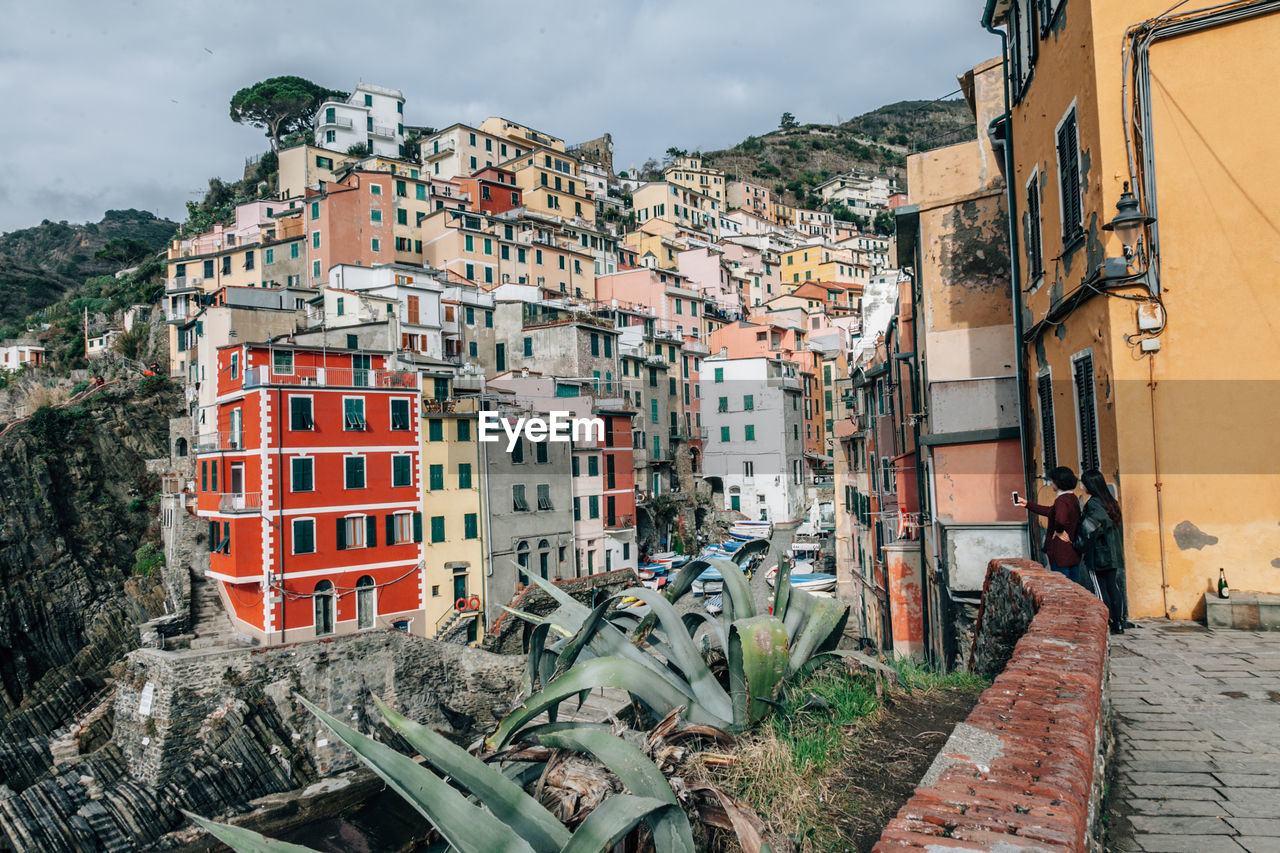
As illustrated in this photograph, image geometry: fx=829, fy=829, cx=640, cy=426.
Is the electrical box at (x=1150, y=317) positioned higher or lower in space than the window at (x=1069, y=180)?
lower

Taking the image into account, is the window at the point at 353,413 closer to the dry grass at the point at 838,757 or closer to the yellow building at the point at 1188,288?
the yellow building at the point at 1188,288

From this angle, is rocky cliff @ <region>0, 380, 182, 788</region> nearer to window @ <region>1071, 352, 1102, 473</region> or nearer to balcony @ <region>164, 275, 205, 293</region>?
balcony @ <region>164, 275, 205, 293</region>

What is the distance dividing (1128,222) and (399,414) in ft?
88.9

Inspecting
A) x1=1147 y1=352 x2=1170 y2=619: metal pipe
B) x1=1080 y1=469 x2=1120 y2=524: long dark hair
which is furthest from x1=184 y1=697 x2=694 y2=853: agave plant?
x1=1147 y1=352 x2=1170 y2=619: metal pipe

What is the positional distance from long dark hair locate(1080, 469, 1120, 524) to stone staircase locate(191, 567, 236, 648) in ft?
92.2

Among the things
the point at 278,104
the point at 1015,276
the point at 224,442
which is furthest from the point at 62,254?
the point at 1015,276

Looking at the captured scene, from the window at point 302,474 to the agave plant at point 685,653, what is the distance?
79.7 ft

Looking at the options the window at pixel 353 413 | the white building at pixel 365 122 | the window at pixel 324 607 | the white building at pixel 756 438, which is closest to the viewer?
the window at pixel 324 607

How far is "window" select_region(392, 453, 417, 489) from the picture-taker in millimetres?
30500

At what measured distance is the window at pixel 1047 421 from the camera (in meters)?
10.3

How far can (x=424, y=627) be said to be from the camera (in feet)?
102

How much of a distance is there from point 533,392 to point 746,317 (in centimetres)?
3271

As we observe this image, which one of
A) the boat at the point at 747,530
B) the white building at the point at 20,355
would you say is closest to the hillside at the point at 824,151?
the boat at the point at 747,530

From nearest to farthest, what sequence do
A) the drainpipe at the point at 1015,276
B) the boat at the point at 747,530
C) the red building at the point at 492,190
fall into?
the drainpipe at the point at 1015,276 < the boat at the point at 747,530 < the red building at the point at 492,190
